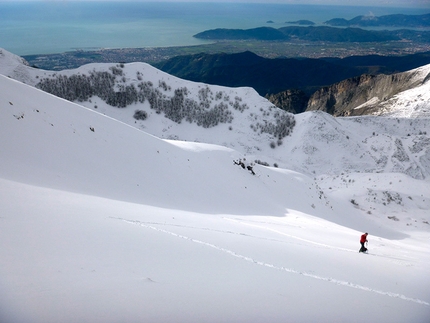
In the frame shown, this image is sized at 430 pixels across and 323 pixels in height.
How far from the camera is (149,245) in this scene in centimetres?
455

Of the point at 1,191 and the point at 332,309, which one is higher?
the point at 1,191

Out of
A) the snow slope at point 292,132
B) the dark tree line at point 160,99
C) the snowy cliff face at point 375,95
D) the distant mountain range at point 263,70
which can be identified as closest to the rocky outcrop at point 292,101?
the snowy cliff face at point 375,95

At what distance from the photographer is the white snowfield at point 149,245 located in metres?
2.87

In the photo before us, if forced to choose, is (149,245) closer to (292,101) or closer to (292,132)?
(292,132)

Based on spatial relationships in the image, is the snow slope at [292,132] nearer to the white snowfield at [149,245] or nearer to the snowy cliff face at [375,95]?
the snowy cliff face at [375,95]

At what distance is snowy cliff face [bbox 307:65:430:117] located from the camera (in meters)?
48.1

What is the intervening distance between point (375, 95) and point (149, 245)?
76.7 meters

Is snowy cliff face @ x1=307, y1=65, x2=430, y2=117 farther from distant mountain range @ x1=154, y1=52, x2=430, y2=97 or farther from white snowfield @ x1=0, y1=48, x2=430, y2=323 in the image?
distant mountain range @ x1=154, y1=52, x2=430, y2=97

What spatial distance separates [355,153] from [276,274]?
121 feet

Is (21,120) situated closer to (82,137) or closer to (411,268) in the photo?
(82,137)

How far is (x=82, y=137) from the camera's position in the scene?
1064cm

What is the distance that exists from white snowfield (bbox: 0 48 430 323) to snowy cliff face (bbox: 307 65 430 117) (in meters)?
40.3

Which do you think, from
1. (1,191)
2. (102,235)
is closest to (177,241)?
(102,235)

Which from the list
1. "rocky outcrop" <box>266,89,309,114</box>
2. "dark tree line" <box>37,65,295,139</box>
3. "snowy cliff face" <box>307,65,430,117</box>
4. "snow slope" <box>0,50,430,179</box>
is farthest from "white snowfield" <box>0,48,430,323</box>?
"rocky outcrop" <box>266,89,309,114</box>
